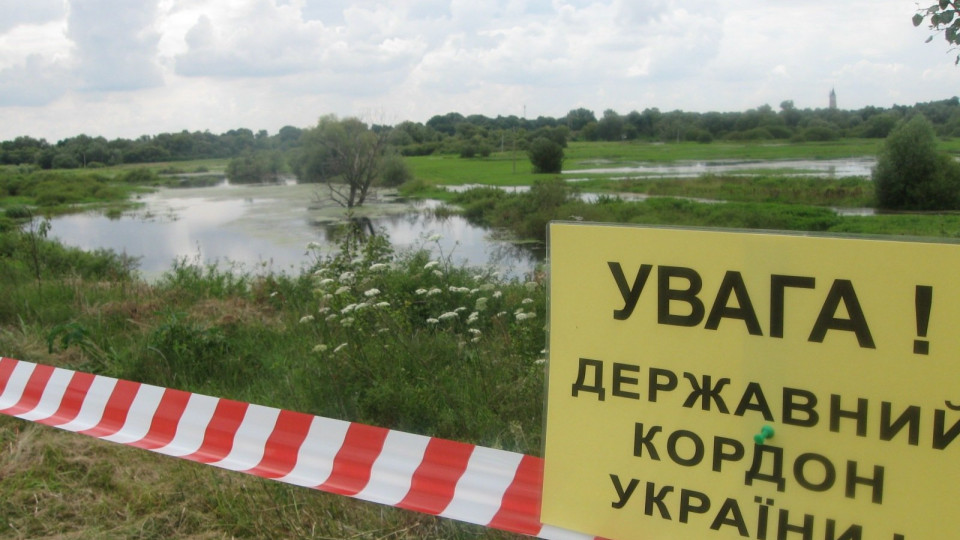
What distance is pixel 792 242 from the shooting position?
72.3 inches

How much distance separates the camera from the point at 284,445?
347 centimetres

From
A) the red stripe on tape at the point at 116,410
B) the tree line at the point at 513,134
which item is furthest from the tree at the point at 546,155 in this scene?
the red stripe on tape at the point at 116,410

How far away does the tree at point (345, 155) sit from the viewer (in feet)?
29.0

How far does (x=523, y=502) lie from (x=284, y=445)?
1234 mm

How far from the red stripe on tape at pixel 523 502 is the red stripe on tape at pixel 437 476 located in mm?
243

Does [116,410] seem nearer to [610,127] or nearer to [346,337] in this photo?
[346,337]

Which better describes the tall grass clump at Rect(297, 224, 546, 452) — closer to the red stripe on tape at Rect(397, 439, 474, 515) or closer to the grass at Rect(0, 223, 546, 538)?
the grass at Rect(0, 223, 546, 538)

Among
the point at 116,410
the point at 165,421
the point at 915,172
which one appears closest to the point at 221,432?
the point at 165,421

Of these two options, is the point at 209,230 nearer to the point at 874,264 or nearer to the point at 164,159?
the point at 164,159

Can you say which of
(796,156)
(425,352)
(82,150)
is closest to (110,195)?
(82,150)

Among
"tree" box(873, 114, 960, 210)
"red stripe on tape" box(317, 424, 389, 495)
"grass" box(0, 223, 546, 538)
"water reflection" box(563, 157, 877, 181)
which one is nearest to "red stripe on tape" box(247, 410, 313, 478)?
"grass" box(0, 223, 546, 538)

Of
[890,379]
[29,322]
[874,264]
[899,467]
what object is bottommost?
[29,322]

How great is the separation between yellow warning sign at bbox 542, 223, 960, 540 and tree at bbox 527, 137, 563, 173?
18.4ft

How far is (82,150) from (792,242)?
12.3 metres
